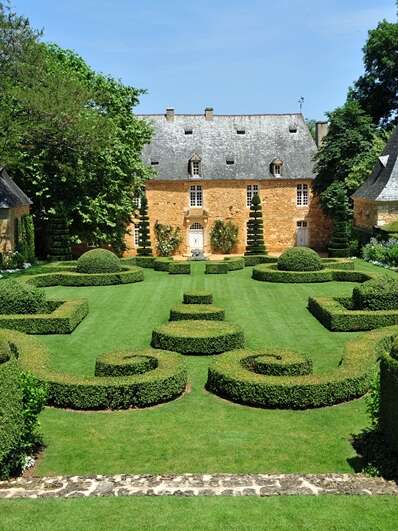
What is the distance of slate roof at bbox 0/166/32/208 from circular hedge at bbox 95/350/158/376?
22.0m

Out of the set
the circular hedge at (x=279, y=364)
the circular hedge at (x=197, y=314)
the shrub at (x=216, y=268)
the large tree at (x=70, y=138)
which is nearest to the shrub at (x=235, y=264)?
the shrub at (x=216, y=268)

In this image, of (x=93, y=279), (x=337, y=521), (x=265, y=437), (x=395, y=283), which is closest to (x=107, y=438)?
(x=265, y=437)

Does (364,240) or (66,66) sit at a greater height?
(66,66)

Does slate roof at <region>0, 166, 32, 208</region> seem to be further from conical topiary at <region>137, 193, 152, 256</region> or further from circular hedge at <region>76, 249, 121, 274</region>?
conical topiary at <region>137, 193, 152, 256</region>

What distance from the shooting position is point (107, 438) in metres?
11.7

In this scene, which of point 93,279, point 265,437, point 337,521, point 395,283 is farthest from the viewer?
point 93,279

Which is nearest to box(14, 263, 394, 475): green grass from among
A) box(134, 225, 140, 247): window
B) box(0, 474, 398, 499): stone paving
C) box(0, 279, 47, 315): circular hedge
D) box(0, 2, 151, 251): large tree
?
box(0, 474, 398, 499): stone paving

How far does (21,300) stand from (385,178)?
26.0 meters

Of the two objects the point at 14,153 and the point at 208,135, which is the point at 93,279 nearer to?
the point at 14,153

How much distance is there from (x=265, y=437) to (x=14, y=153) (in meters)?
22.7

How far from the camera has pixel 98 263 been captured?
29.4m

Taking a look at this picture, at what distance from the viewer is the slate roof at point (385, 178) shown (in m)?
37.4

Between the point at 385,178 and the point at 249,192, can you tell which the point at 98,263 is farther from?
the point at 249,192

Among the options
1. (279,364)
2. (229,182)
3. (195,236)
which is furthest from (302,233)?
(279,364)
